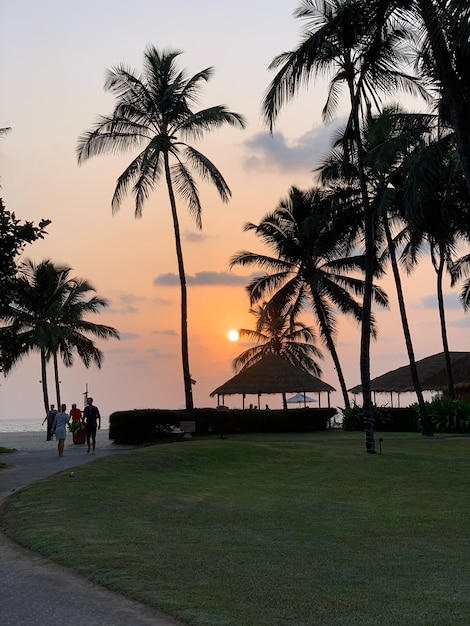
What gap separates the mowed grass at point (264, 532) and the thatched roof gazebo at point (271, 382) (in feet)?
65.6

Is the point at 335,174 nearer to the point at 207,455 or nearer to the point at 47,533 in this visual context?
the point at 207,455

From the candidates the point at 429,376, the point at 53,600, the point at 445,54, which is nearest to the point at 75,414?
the point at 429,376

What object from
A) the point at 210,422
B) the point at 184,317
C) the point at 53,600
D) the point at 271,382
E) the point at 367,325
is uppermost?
the point at 184,317

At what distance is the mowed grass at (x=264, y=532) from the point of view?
8.36m

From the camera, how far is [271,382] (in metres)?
45.2

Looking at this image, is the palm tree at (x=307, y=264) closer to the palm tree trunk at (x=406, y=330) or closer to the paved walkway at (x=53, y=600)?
the palm tree trunk at (x=406, y=330)

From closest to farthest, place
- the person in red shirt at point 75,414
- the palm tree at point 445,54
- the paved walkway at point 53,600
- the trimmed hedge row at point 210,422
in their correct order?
the paved walkway at point 53,600 → the palm tree at point 445,54 → the trimmed hedge row at point 210,422 → the person in red shirt at point 75,414

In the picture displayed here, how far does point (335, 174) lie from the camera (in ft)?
136

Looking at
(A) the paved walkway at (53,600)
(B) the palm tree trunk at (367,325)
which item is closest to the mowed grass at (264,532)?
(A) the paved walkway at (53,600)

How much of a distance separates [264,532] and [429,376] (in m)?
38.6

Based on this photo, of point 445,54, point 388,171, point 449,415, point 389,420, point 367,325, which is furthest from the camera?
point 389,420

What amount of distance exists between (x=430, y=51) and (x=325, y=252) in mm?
25282

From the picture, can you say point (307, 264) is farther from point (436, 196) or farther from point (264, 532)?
point (264, 532)

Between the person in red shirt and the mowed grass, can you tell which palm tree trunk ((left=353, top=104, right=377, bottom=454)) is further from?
the person in red shirt
